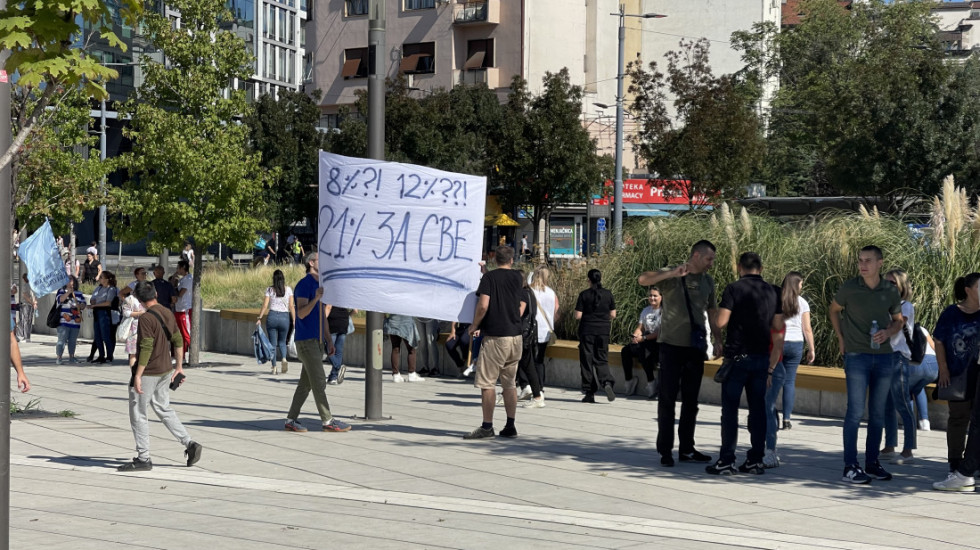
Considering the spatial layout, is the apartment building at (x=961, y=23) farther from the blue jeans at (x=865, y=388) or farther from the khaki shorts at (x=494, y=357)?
the blue jeans at (x=865, y=388)

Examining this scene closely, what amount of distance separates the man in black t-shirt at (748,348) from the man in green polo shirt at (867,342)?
551 mm

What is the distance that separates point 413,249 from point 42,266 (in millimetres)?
8165

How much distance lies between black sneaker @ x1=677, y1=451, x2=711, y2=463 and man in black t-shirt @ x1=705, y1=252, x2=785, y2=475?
56cm

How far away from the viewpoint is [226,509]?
28.4 ft

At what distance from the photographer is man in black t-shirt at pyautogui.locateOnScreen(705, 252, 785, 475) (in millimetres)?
9938

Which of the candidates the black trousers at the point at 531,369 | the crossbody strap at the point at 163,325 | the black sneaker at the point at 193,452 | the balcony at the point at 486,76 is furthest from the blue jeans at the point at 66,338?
the balcony at the point at 486,76

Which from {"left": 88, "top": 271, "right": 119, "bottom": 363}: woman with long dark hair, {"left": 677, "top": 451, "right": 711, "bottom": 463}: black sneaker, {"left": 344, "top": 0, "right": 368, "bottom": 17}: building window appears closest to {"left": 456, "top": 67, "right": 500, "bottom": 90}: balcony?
{"left": 344, "top": 0, "right": 368, "bottom": 17}: building window

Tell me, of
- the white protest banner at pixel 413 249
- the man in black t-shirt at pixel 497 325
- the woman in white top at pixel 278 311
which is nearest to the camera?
the man in black t-shirt at pixel 497 325

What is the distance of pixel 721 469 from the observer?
33.3 ft

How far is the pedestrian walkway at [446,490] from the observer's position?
776cm

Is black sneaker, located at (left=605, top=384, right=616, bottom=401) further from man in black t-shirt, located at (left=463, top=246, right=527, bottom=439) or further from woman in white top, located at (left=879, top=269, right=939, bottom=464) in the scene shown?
woman in white top, located at (left=879, top=269, right=939, bottom=464)

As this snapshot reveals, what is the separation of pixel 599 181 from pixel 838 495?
42.0 m

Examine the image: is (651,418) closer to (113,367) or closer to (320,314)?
(320,314)

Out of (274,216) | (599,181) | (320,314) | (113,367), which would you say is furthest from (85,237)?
(320,314)
